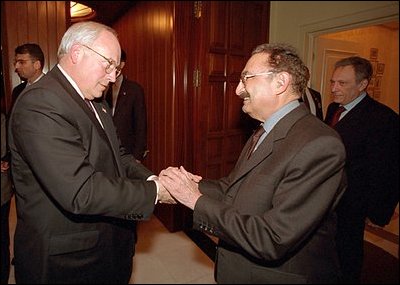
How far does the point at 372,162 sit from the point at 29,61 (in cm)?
262

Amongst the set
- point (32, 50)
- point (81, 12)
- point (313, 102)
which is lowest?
point (313, 102)

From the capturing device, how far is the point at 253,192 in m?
1.15

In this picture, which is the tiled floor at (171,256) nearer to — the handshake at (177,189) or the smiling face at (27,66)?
the handshake at (177,189)

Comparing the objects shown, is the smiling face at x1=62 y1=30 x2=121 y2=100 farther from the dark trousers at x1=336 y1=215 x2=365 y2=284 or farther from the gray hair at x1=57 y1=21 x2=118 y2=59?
the dark trousers at x1=336 y1=215 x2=365 y2=284

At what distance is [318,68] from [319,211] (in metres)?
2.48

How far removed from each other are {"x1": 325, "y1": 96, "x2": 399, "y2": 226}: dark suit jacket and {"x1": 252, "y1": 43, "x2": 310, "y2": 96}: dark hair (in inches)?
41.0

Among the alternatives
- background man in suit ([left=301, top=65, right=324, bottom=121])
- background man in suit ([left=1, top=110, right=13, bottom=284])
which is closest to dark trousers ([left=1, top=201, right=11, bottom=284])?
background man in suit ([left=1, top=110, right=13, bottom=284])

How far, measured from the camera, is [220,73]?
119 inches

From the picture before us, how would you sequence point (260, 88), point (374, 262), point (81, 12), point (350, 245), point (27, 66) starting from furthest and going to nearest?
1. point (81, 12)
2. point (374, 262)
3. point (27, 66)
4. point (350, 245)
5. point (260, 88)

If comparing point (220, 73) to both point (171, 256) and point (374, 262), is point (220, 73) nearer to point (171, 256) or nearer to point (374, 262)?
point (171, 256)

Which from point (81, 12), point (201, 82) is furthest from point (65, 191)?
point (81, 12)

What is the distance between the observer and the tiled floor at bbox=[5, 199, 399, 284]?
2289 mm

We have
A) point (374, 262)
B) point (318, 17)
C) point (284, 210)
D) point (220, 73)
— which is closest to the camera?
point (284, 210)

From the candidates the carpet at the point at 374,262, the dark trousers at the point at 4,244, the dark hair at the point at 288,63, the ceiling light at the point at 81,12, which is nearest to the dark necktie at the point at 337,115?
the dark hair at the point at 288,63
